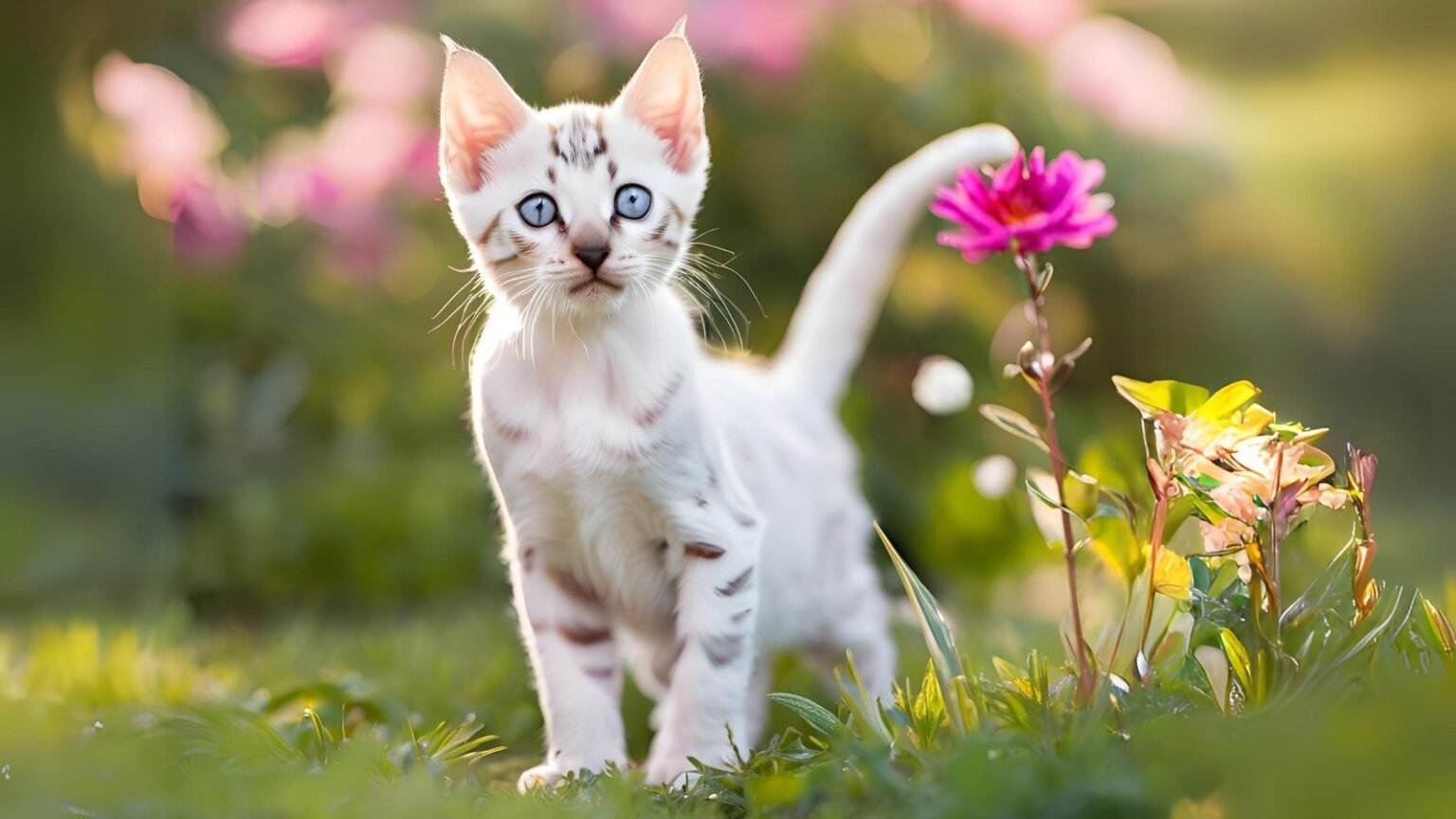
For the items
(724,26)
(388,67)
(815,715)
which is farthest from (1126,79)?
(815,715)

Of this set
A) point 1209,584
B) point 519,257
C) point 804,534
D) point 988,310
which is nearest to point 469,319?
point 519,257

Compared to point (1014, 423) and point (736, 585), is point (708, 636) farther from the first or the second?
point (1014, 423)

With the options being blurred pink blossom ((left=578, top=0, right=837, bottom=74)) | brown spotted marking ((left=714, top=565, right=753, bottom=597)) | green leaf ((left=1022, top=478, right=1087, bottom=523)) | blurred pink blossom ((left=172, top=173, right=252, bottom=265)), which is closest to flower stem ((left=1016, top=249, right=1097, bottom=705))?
green leaf ((left=1022, top=478, right=1087, bottom=523))

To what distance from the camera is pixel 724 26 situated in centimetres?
224

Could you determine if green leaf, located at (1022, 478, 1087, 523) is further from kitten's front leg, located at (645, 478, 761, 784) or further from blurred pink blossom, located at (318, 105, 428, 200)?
blurred pink blossom, located at (318, 105, 428, 200)

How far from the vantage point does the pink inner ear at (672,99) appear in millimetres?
1037

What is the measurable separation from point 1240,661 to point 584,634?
557mm

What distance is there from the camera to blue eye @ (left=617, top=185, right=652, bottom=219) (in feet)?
3.30

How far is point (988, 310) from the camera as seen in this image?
2.36 m

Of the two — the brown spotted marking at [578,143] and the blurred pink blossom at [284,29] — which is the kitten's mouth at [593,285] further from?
the blurred pink blossom at [284,29]

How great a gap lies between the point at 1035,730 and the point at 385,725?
0.70m

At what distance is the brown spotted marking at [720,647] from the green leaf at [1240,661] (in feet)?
1.29

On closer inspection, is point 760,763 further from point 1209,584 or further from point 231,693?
point 231,693

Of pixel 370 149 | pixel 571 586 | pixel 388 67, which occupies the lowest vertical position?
pixel 571 586
